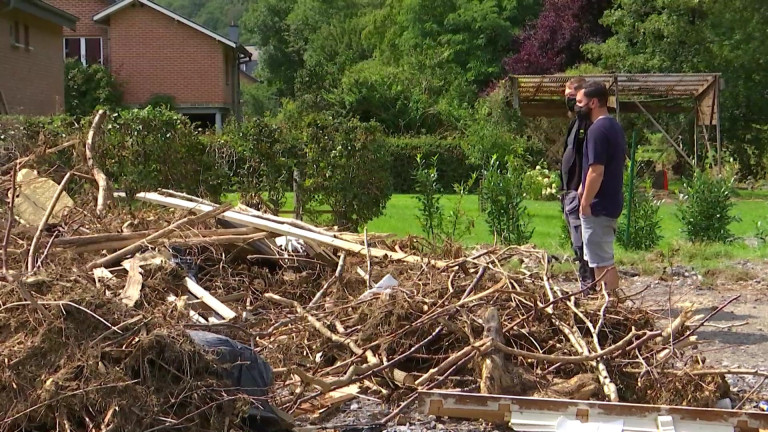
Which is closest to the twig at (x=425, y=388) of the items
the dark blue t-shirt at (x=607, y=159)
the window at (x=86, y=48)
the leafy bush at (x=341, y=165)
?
the dark blue t-shirt at (x=607, y=159)

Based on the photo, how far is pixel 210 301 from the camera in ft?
17.6

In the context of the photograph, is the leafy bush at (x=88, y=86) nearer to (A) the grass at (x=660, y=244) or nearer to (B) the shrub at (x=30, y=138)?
(A) the grass at (x=660, y=244)

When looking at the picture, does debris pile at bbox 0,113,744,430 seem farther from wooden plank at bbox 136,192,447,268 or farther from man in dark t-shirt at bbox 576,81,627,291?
man in dark t-shirt at bbox 576,81,627,291

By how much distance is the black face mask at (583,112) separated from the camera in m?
6.34

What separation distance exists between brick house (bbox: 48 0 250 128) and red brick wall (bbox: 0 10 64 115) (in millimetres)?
9435

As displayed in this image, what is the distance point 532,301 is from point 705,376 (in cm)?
105

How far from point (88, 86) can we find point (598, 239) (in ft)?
99.0

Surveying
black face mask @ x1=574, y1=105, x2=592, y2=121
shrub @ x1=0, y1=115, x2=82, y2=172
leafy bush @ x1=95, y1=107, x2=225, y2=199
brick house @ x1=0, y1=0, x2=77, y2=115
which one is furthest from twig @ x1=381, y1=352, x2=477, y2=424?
brick house @ x1=0, y1=0, x2=77, y2=115

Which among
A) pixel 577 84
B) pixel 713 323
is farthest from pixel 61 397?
pixel 713 323

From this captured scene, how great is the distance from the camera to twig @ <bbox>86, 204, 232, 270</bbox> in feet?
18.0

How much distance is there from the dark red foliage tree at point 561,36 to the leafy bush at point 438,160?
1008 centimetres

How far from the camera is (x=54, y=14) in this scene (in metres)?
23.7

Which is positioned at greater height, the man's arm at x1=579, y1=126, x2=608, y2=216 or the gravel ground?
the man's arm at x1=579, y1=126, x2=608, y2=216

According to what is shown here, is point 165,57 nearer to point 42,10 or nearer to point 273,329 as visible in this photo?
point 42,10
